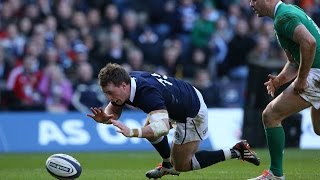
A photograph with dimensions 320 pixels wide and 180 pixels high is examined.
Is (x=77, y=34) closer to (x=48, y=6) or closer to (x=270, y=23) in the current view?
(x=48, y=6)

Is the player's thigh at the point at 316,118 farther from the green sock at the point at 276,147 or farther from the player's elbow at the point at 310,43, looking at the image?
the player's elbow at the point at 310,43

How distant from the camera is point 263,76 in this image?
1927cm

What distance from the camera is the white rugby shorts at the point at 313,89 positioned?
1080cm

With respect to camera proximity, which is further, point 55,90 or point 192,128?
point 55,90

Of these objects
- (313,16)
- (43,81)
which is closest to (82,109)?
(43,81)

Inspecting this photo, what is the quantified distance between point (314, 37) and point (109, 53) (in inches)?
448

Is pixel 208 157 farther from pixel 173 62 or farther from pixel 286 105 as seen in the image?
pixel 173 62

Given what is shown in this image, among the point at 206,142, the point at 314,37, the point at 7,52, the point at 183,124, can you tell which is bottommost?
the point at 206,142

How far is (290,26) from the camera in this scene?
10.5 m

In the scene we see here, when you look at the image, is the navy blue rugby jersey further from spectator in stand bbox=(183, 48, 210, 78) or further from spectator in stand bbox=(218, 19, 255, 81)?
spectator in stand bbox=(218, 19, 255, 81)

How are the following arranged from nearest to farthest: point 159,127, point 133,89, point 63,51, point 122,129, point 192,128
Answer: point 122,129 < point 159,127 < point 133,89 < point 192,128 < point 63,51

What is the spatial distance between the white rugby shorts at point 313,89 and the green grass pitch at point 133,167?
1243 mm

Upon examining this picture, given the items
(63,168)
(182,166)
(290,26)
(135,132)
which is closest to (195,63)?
(182,166)

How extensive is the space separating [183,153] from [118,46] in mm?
10670
